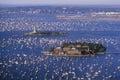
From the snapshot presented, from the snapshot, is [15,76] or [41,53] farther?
[41,53]

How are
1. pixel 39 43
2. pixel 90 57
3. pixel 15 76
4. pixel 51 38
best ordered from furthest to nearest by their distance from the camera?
1. pixel 51 38
2. pixel 39 43
3. pixel 90 57
4. pixel 15 76

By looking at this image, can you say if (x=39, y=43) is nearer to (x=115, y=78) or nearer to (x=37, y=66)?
(x=37, y=66)

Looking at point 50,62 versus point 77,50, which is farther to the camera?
point 77,50

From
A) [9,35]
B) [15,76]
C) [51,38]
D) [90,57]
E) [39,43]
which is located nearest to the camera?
[15,76]

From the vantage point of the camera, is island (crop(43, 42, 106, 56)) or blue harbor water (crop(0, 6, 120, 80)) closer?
blue harbor water (crop(0, 6, 120, 80))

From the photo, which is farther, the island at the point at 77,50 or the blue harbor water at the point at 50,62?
the island at the point at 77,50

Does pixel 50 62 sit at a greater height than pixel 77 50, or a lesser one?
greater

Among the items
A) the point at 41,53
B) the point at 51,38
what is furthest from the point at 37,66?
the point at 51,38

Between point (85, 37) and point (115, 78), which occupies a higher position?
point (115, 78)
